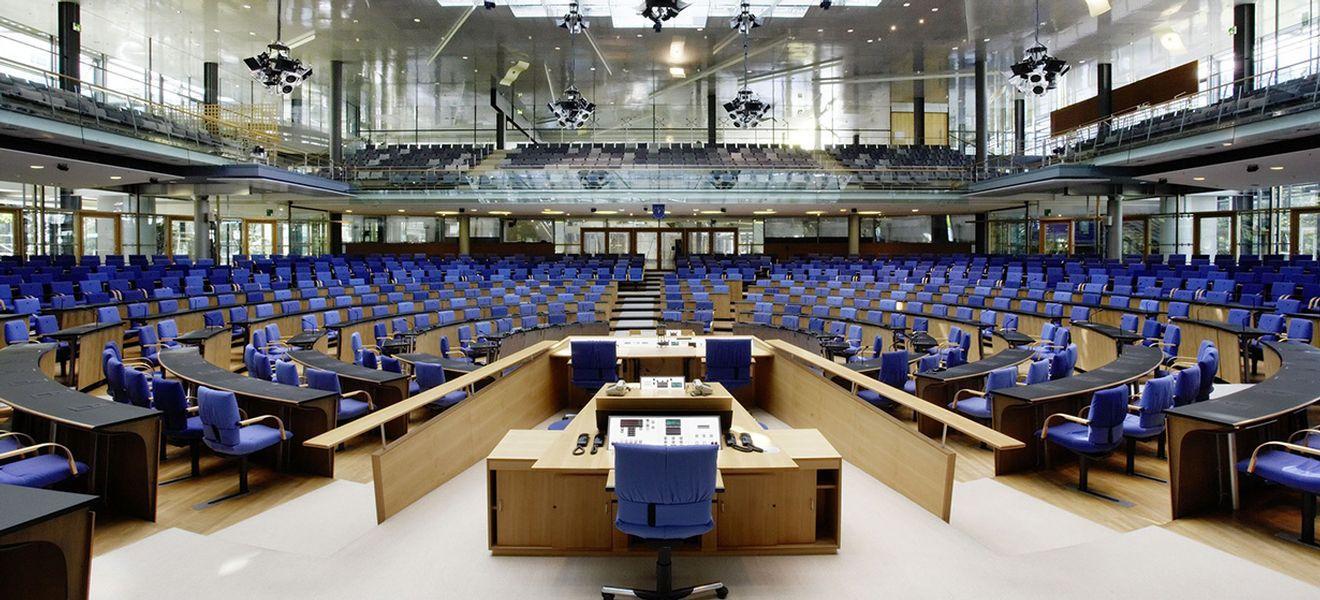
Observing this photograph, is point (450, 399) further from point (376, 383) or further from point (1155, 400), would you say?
point (1155, 400)

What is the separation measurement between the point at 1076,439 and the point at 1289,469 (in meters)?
1.15

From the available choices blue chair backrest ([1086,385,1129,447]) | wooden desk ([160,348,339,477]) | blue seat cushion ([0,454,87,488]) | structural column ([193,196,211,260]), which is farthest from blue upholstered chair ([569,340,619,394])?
structural column ([193,196,211,260])

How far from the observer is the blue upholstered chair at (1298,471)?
131 inches

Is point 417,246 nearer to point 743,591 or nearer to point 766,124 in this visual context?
point 766,124

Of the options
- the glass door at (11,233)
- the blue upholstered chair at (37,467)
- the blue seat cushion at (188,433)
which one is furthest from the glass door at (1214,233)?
the glass door at (11,233)

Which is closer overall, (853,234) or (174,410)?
(174,410)

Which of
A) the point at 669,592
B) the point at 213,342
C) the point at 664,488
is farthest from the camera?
the point at 213,342

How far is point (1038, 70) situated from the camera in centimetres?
1283

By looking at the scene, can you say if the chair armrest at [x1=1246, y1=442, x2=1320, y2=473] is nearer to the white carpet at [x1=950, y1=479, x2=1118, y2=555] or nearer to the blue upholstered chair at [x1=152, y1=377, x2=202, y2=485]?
the white carpet at [x1=950, y1=479, x2=1118, y2=555]

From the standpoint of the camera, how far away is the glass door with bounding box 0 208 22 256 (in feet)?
57.1

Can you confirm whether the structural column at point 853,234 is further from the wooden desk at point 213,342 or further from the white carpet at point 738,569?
the white carpet at point 738,569

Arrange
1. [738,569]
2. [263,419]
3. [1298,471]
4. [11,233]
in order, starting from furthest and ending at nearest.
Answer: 1. [11,233]
2. [263,419]
3. [1298,471]
4. [738,569]

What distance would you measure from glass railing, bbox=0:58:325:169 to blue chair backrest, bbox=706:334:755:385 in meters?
12.7

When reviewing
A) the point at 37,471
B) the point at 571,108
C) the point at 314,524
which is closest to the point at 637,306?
the point at 571,108
